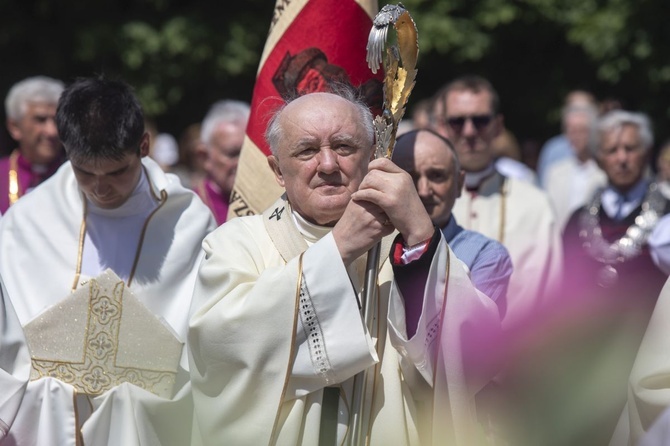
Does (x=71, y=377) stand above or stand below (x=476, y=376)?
above

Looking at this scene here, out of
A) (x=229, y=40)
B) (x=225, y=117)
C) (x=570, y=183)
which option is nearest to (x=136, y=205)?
(x=225, y=117)

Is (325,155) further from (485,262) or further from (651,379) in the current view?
(651,379)

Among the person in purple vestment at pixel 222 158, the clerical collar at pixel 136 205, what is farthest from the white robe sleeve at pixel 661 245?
the person in purple vestment at pixel 222 158

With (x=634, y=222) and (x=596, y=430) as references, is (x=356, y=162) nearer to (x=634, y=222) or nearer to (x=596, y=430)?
(x=596, y=430)

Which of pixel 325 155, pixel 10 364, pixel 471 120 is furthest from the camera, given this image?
pixel 471 120

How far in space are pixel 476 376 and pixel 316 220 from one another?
2.41 ft

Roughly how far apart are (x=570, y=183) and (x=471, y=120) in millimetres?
3592

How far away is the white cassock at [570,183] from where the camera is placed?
10305mm

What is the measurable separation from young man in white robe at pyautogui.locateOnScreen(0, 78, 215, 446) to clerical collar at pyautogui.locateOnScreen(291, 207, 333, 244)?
29.9 inches

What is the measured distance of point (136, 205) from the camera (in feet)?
17.1

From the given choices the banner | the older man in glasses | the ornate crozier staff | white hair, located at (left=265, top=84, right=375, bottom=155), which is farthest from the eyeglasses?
the ornate crozier staff

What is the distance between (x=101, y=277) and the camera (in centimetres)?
472

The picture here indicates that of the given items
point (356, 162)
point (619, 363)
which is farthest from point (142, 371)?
point (619, 363)

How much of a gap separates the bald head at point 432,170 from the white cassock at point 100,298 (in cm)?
87
